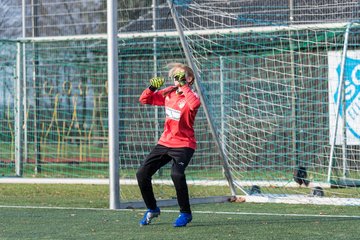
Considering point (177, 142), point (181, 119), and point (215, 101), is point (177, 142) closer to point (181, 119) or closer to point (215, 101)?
point (181, 119)

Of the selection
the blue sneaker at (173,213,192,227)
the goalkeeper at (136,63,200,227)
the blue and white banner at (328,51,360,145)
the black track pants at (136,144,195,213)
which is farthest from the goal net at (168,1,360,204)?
the blue sneaker at (173,213,192,227)

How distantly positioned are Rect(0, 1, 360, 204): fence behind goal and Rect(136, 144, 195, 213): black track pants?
2.80 meters

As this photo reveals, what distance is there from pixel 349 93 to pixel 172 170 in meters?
6.05

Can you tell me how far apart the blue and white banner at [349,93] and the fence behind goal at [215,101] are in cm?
2

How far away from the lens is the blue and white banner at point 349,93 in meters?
14.3

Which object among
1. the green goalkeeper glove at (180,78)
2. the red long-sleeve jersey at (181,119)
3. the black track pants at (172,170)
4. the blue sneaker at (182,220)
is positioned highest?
the green goalkeeper glove at (180,78)

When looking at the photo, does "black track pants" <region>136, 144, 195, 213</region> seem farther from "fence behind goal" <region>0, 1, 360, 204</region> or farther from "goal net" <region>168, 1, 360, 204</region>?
"goal net" <region>168, 1, 360, 204</region>

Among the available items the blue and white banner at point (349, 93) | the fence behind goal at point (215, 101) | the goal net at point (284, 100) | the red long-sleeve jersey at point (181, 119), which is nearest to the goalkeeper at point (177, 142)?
the red long-sleeve jersey at point (181, 119)

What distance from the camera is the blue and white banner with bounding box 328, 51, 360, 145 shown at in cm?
1427

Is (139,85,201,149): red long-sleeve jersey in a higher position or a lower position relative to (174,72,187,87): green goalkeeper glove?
lower

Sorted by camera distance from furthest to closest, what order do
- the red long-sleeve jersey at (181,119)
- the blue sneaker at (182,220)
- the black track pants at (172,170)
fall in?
the red long-sleeve jersey at (181,119)
the black track pants at (172,170)
the blue sneaker at (182,220)

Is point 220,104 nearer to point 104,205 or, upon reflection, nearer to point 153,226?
point 104,205

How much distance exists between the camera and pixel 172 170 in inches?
357

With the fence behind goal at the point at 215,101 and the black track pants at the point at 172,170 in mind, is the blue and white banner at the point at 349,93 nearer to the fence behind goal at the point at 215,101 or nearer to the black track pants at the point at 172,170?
the fence behind goal at the point at 215,101
